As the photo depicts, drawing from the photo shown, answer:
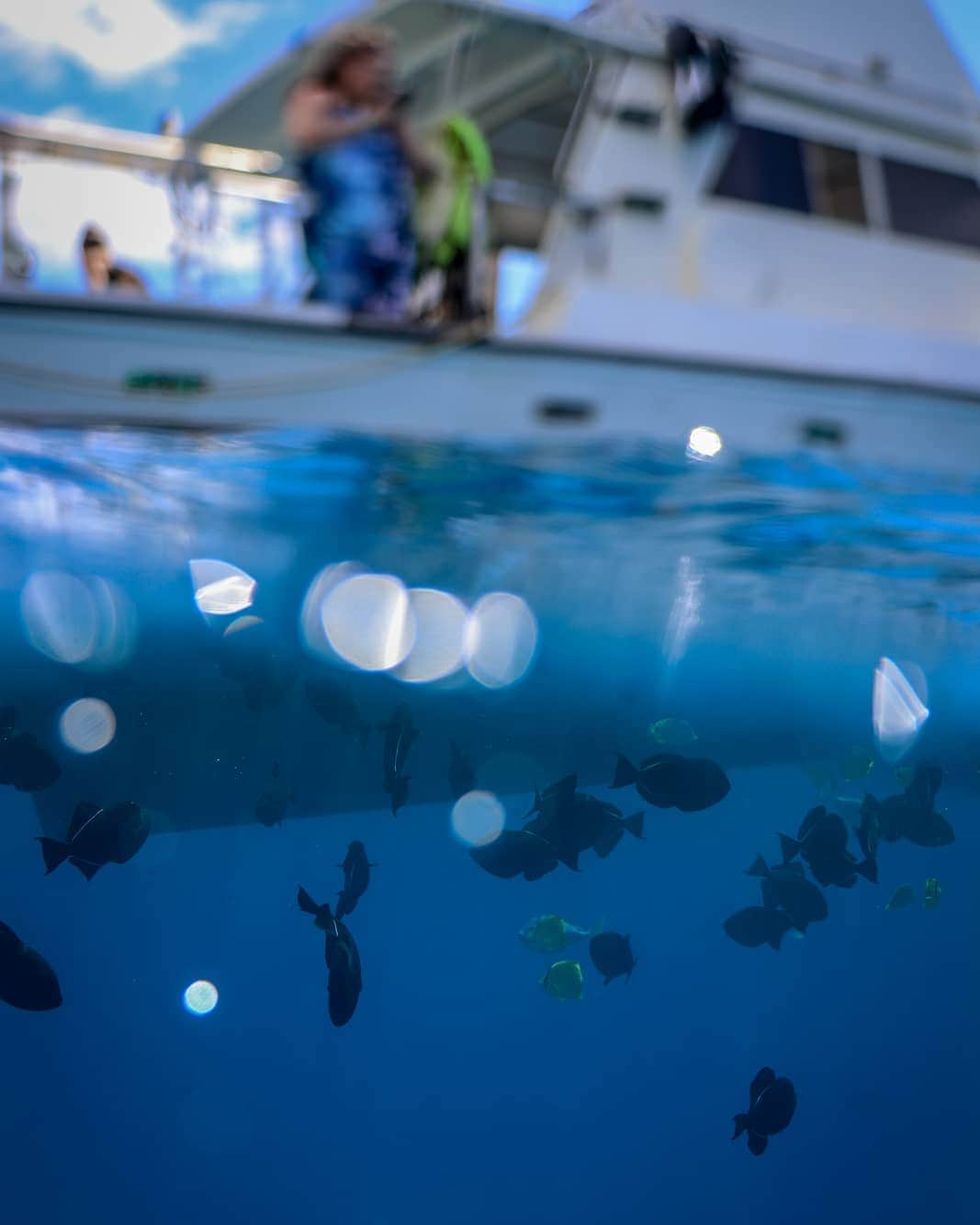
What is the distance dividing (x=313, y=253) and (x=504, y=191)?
5.56 ft

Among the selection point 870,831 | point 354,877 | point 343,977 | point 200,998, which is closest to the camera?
point 343,977

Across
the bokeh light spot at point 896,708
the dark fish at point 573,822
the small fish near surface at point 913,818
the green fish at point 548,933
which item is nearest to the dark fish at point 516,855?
the dark fish at point 573,822

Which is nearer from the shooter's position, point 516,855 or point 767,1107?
point 767,1107

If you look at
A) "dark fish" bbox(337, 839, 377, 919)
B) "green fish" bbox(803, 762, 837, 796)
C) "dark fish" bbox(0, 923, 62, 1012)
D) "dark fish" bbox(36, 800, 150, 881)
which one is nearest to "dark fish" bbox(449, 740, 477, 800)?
"dark fish" bbox(337, 839, 377, 919)

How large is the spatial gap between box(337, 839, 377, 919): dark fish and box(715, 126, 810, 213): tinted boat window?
6.91 metres

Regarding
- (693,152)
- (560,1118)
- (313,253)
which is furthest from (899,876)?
(313,253)

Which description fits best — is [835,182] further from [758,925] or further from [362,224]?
[758,925]

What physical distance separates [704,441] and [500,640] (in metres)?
3.86

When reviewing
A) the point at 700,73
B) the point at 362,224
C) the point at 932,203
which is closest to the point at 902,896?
the point at 362,224

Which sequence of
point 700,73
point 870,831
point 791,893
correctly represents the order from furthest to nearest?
point 700,73 < point 870,831 < point 791,893

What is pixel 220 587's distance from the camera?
28.7 ft

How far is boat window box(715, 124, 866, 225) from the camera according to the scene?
26.9 feet

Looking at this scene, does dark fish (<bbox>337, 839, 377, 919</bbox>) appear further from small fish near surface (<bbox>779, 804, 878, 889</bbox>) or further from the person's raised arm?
the person's raised arm

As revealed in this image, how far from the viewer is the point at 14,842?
42.5ft
